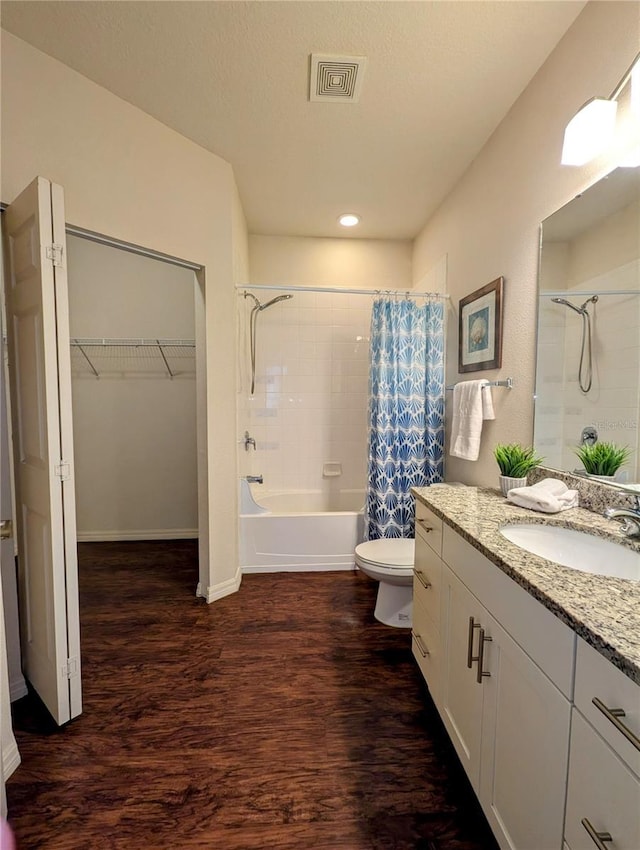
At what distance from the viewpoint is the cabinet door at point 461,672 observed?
111cm

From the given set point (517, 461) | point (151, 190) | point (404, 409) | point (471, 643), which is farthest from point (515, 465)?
point (151, 190)

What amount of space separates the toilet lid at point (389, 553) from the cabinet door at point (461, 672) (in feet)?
2.18

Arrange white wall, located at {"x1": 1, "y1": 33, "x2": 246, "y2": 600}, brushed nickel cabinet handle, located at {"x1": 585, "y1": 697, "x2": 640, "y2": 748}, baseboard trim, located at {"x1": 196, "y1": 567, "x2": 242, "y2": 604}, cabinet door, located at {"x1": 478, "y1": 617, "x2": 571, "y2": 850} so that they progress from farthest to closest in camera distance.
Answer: baseboard trim, located at {"x1": 196, "y1": 567, "x2": 242, "y2": 604}, white wall, located at {"x1": 1, "y1": 33, "x2": 246, "y2": 600}, cabinet door, located at {"x1": 478, "y1": 617, "x2": 571, "y2": 850}, brushed nickel cabinet handle, located at {"x1": 585, "y1": 697, "x2": 640, "y2": 748}

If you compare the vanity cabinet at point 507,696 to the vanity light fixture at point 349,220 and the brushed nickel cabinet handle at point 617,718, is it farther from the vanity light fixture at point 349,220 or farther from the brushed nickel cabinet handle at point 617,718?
the vanity light fixture at point 349,220

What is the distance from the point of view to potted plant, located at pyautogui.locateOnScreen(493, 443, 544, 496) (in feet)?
5.31

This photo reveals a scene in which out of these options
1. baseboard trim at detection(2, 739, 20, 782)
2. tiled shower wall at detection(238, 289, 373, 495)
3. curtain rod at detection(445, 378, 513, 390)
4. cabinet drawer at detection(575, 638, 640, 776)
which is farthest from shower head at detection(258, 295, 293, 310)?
cabinet drawer at detection(575, 638, 640, 776)

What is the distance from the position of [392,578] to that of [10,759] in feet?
5.43

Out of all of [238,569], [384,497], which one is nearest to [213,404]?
[238,569]

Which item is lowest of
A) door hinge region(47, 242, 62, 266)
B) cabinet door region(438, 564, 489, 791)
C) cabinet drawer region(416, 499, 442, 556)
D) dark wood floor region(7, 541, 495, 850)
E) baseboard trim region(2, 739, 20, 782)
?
dark wood floor region(7, 541, 495, 850)

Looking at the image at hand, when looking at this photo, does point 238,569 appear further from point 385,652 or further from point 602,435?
point 602,435

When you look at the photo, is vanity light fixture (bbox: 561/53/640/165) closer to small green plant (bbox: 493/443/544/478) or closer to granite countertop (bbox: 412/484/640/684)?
small green plant (bbox: 493/443/544/478)

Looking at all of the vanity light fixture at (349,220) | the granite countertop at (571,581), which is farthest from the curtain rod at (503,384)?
the vanity light fixture at (349,220)

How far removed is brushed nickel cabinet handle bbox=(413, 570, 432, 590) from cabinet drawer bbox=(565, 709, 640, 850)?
0.83m

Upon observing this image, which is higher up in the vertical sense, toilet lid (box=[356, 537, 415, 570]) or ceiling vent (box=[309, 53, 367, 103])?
ceiling vent (box=[309, 53, 367, 103])
